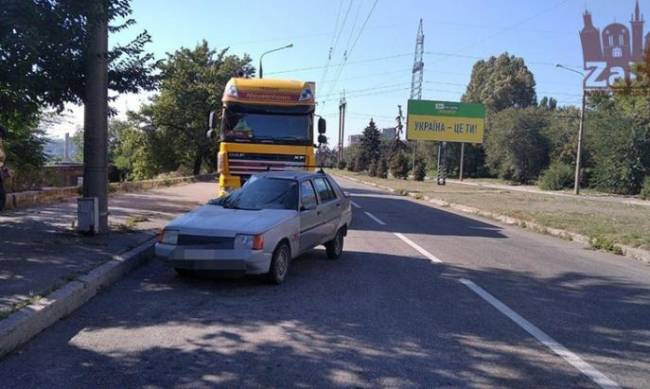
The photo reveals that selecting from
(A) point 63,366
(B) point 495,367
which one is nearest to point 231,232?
(A) point 63,366

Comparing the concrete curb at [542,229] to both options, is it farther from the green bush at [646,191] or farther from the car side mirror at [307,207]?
the green bush at [646,191]

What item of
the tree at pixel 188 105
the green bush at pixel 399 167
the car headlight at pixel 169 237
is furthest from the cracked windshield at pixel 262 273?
the green bush at pixel 399 167

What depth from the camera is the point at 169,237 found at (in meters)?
7.86

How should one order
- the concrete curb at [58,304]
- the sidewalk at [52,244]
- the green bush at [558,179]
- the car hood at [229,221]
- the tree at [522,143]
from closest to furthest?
the concrete curb at [58,304]
the sidewalk at [52,244]
the car hood at [229,221]
the green bush at [558,179]
the tree at [522,143]

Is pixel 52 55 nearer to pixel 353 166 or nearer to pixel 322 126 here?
pixel 322 126

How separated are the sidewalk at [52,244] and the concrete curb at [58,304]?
0.44 ft

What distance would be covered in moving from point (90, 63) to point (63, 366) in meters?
6.75

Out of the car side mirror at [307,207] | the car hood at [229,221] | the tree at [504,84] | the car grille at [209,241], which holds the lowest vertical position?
the car grille at [209,241]

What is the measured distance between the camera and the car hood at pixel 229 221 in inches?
301

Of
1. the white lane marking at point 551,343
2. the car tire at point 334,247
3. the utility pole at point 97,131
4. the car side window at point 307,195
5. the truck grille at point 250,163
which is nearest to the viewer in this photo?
the white lane marking at point 551,343

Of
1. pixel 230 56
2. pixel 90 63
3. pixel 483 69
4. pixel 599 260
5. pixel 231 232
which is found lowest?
pixel 599 260

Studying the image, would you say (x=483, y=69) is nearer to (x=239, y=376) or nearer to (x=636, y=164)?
(x=636, y=164)

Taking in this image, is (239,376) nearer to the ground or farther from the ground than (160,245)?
nearer to the ground

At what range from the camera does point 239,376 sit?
4.71m
